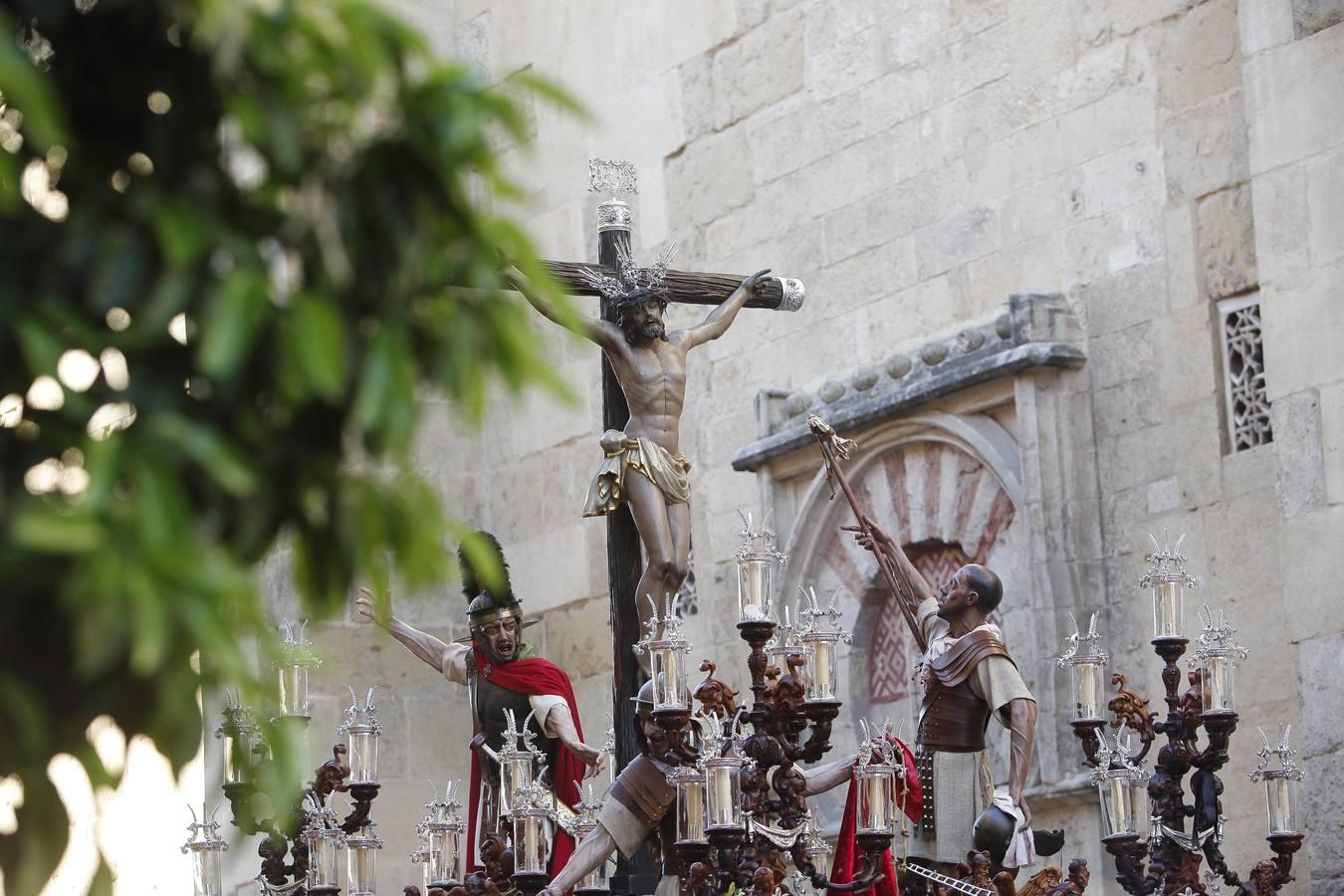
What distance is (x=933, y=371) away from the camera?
33.9 feet

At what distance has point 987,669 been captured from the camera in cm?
720

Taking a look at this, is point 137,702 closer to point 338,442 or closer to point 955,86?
point 338,442

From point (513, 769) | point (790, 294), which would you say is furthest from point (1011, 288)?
point (513, 769)

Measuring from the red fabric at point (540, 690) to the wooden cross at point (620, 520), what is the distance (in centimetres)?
58

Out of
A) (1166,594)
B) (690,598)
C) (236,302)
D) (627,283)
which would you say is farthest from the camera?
(690,598)

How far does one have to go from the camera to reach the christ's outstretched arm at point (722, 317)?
312 inches

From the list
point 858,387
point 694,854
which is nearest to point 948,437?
point 858,387

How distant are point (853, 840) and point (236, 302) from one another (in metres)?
4.42

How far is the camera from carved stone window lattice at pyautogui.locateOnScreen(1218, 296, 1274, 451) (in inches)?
367

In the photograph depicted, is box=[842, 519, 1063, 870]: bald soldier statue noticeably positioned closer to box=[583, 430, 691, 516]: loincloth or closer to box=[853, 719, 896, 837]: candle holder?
box=[853, 719, 896, 837]: candle holder

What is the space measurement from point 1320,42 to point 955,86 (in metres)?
2.28

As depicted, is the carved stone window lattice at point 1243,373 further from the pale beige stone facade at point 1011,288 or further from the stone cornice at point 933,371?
the stone cornice at point 933,371

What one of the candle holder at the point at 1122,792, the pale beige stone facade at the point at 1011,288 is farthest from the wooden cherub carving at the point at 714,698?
the pale beige stone facade at the point at 1011,288

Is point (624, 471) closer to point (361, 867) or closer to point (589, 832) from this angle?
point (589, 832)
